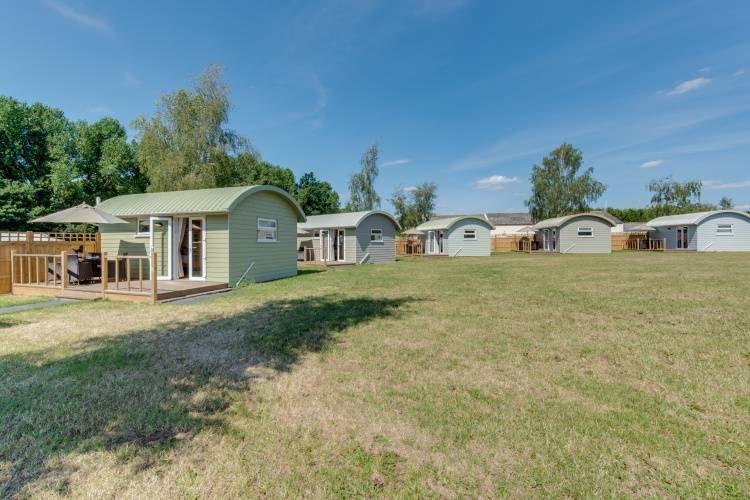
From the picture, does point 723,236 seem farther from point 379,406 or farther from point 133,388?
point 133,388

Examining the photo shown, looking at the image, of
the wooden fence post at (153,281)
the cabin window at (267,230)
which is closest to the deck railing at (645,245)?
the cabin window at (267,230)

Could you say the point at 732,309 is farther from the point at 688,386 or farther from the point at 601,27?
the point at 601,27

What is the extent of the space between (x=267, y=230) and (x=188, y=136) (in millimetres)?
14735

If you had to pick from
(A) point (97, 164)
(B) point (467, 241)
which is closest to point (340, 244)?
(B) point (467, 241)

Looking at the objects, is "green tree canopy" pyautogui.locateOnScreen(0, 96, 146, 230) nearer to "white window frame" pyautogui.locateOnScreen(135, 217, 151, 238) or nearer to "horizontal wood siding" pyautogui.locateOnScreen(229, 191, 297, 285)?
"white window frame" pyautogui.locateOnScreen(135, 217, 151, 238)

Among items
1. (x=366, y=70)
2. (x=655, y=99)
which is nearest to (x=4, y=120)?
(x=366, y=70)

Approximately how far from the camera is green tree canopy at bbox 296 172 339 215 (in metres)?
42.8

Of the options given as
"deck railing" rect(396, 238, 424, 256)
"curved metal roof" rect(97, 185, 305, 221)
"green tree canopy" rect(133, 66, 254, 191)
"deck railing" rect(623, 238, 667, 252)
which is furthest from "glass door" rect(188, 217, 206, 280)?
"deck railing" rect(623, 238, 667, 252)

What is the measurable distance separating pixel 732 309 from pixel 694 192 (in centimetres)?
5989

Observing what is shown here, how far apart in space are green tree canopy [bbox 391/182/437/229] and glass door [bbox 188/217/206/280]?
123 ft

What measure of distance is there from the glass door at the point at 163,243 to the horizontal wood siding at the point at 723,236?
128ft

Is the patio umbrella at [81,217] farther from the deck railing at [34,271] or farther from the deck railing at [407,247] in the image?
the deck railing at [407,247]

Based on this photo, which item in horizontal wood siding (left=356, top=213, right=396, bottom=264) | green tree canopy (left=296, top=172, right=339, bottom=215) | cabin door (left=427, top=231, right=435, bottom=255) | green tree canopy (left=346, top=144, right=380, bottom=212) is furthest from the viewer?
green tree canopy (left=296, top=172, right=339, bottom=215)

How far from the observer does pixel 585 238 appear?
100 feet
